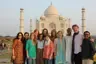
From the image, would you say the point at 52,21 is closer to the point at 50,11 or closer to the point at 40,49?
the point at 50,11

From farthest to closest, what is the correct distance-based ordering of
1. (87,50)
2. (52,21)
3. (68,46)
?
(52,21), (68,46), (87,50)

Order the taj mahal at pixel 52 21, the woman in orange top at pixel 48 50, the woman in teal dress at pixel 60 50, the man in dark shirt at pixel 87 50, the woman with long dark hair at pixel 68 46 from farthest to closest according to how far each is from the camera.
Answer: the taj mahal at pixel 52 21 → the woman in orange top at pixel 48 50 → the woman in teal dress at pixel 60 50 → the woman with long dark hair at pixel 68 46 → the man in dark shirt at pixel 87 50

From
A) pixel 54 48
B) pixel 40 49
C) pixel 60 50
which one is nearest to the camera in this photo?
pixel 60 50

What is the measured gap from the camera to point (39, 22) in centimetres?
3934

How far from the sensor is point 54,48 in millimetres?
6531

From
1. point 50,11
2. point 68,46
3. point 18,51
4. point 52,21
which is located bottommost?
point 18,51

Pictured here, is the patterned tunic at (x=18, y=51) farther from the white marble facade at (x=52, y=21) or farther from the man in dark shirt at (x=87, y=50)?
the white marble facade at (x=52, y=21)

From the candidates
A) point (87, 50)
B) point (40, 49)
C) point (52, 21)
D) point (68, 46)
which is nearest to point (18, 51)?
point (40, 49)

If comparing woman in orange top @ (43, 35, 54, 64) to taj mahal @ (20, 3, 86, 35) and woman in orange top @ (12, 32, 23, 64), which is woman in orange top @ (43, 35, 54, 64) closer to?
woman in orange top @ (12, 32, 23, 64)

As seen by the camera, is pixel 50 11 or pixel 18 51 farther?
pixel 50 11

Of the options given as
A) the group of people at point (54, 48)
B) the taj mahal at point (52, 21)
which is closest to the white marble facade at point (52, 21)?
the taj mahal at point (52, 21)

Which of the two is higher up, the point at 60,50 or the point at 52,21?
the point at 52,21

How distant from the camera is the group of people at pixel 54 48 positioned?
605cm

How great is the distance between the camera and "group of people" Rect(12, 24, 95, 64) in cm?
605
